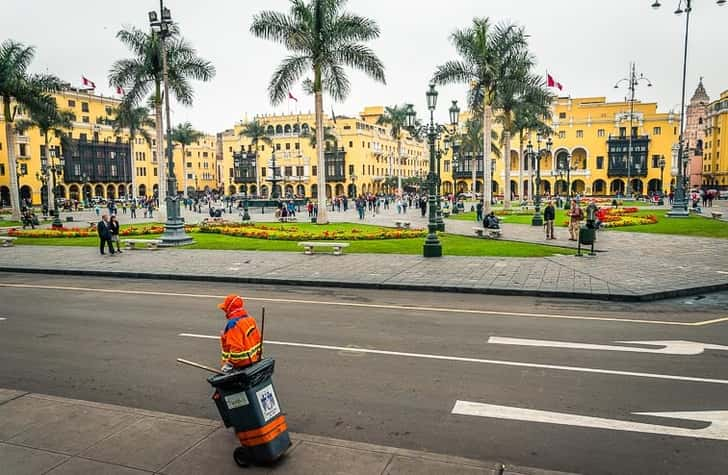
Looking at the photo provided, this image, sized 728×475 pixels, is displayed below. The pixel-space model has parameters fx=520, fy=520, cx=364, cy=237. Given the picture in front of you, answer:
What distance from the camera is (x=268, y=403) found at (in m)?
4.45

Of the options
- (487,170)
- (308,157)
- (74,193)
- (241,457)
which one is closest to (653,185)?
(308,157)

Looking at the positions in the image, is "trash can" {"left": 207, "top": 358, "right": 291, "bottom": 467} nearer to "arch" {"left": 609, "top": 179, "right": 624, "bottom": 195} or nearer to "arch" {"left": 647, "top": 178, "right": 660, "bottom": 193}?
"arch" {"left": 609, "top": 179, "right": 624, "bottom": 195}

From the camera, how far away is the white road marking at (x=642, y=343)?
7504 mm

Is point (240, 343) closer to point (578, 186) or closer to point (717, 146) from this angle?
point (578, 186)

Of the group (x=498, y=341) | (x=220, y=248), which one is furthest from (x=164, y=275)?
(x=498, y=341)

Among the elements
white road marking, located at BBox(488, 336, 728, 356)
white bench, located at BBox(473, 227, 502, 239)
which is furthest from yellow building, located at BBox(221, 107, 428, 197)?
white road marking, located at BBox(488, 336, 728, 356)

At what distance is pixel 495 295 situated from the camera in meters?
11.8

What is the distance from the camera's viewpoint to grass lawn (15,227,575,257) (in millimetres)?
18172

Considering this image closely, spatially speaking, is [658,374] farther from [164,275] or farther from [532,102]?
[532,102]

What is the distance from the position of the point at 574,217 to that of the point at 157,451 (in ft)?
64.6

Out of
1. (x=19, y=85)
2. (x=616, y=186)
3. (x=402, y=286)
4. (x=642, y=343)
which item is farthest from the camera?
(x=616, y=186)

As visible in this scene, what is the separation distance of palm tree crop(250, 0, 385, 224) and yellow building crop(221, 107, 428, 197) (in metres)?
59.3

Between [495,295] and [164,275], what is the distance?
365 inches

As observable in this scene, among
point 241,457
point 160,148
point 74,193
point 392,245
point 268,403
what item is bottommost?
point 241,457
